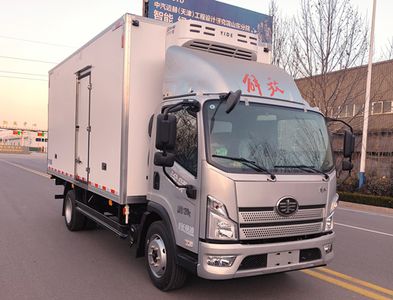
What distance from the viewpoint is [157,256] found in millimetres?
4906

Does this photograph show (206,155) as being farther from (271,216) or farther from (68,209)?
(68,209)

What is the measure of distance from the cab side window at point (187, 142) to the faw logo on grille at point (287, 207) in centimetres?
94

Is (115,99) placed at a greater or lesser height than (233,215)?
greater

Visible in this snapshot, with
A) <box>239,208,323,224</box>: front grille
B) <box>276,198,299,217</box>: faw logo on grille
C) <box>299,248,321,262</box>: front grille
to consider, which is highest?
<box>276,198,299,217</box>: faw logo on grille

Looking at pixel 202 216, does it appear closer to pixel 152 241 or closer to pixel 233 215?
pixel 233 215

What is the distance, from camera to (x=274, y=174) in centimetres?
427

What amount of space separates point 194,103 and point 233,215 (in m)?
1.25

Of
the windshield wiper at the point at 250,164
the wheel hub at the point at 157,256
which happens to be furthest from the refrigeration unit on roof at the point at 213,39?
the wheel hub at the point at 157,256

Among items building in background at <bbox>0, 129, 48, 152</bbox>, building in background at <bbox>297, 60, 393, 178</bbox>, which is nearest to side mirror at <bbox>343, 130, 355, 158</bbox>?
building in background at <bbox>297, 60, 393, 178</bbox>

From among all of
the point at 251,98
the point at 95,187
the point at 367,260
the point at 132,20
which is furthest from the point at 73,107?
the point at 367,260

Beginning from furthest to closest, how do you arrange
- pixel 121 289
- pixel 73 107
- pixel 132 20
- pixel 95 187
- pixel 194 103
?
pixel 73 107 → pixel 95 187 → pixel 132 20 → pixel 121 289 → pixel 194 103

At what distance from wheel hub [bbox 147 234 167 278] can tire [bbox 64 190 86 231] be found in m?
3.11

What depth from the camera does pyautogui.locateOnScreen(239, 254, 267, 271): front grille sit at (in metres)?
4.10

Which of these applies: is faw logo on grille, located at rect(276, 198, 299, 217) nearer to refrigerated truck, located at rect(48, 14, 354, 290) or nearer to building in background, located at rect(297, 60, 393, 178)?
refrigerated truck, located at rect(48, 14, 354, 290)
